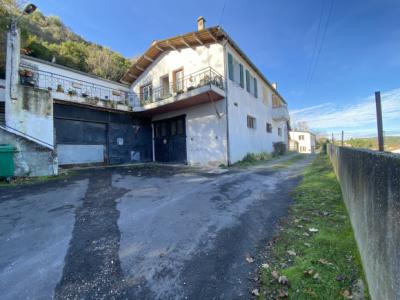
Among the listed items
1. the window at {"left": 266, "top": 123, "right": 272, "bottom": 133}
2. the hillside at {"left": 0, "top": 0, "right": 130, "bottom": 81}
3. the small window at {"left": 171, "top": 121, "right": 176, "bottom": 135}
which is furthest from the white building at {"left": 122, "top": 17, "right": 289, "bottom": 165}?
the hillside at {"left": 0, "top": 0, "right": 130, "bottom": 81}

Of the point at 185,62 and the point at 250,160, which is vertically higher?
the point at 185,62

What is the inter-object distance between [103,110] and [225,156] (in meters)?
8.38

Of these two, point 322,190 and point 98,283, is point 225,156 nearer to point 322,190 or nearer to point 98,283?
point 322,190

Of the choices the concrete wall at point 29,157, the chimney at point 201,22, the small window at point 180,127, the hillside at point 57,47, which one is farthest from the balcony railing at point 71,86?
the chimney at point 201,22

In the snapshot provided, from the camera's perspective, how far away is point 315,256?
261cm

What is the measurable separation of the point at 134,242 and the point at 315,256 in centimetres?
257

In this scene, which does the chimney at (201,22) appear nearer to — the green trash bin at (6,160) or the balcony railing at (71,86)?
the balcony railing at (71,86)

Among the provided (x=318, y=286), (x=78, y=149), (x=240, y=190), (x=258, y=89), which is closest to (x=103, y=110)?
(x=78, y=149)

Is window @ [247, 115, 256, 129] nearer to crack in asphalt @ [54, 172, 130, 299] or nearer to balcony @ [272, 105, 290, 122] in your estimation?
balcony @ [272, 105, 290, 122]

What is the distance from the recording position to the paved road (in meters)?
2.21

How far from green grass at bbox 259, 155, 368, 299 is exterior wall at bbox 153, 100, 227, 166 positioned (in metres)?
7.53

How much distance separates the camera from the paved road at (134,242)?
7.26ft

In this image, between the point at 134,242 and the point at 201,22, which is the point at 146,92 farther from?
the point at 134,242

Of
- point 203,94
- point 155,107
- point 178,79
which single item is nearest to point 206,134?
point 203,94
